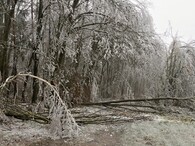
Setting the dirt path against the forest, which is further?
the forest

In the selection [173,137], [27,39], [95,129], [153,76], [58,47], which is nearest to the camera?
[173,137]

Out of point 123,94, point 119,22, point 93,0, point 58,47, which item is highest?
point 93,0

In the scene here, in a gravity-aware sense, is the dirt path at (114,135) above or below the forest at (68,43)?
below

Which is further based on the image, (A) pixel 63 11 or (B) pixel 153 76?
(B) pixel 153 76

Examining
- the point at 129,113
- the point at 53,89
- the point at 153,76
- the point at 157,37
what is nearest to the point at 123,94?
the point at 153,76

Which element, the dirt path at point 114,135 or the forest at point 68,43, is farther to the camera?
the forest at point 68,43

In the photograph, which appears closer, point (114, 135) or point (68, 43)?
point (114, 135)

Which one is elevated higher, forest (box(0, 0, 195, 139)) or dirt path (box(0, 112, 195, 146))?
forest (box(0, 0, 195, 139))

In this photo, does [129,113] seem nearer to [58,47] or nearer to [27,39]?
[58,47]

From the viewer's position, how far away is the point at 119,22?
35.6 ft

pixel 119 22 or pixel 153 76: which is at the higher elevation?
pixel 119 22

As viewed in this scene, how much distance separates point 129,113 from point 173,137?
2.47 metres

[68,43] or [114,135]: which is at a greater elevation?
[68,43]

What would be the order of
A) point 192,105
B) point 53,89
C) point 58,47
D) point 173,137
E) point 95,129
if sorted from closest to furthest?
point 53,89 < point 173,137 < point 95,129 < point 58,47 < point 192,105
